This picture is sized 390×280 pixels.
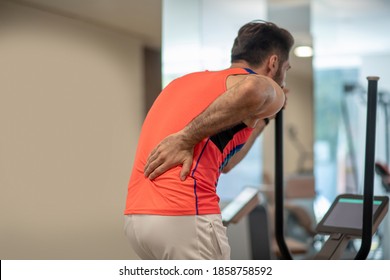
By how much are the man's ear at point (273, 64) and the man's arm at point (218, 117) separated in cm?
24

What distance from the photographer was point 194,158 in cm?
169

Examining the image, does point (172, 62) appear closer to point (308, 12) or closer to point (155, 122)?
point (308, 12)

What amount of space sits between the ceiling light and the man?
12.0 ft

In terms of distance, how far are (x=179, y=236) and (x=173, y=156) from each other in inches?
9.1

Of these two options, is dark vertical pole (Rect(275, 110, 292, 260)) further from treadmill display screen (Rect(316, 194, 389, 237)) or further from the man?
the man

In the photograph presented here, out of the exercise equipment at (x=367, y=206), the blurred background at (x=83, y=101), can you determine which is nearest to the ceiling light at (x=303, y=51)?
the blurred background at (x=83, y=101)

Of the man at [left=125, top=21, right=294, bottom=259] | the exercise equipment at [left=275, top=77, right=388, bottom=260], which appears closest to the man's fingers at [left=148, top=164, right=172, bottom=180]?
the man at [left=125, top=21, right=294, bottom=259]

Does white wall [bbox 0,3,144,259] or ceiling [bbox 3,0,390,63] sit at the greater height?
ceiling [bbox 3,0,390,63]

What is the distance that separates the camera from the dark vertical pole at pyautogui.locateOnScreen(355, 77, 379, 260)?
1.95m

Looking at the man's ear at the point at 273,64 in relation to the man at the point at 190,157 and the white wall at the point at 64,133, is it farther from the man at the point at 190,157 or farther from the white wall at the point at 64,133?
the white wall at the point at 64,133

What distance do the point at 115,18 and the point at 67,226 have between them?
1.27 metres

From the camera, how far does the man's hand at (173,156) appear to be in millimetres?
1651

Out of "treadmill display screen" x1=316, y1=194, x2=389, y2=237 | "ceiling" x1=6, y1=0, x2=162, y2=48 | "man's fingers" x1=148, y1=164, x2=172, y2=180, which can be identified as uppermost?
"ceiling" x1=6, y1=0, x2=162, y2=48
